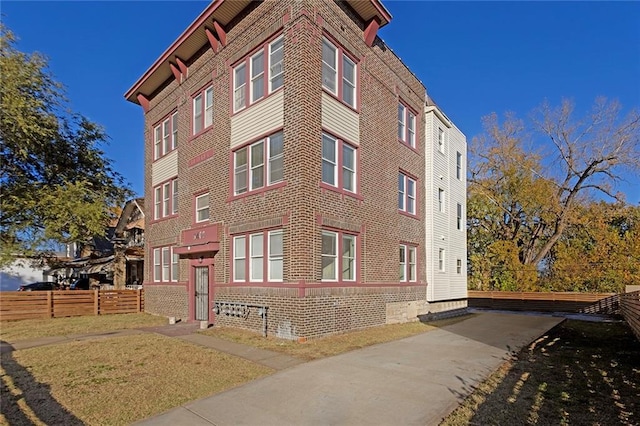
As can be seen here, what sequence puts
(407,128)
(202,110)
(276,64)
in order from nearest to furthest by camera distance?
(276,64) < (202,110) < (407,128)

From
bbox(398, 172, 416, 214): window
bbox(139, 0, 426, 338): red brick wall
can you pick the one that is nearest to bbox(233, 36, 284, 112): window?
bbox(139, 0, 426, 338): red brick wall

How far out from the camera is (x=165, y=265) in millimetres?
18656

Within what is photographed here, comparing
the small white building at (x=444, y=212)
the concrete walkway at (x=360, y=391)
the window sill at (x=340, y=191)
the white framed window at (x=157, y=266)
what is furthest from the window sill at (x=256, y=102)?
the small white building at (x=444, y=212)

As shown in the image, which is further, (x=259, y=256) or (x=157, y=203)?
(x=157, y=203)

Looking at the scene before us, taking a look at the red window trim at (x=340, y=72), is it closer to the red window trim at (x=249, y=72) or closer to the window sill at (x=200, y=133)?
the red window trim at (x=249, y=72)

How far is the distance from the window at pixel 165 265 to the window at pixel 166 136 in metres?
4.81

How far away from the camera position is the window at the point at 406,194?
17203 millimetres

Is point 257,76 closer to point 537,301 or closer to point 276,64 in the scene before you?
point 276,64

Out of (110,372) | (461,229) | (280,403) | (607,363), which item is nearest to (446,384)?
(280,403)

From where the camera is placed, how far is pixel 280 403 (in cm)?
586

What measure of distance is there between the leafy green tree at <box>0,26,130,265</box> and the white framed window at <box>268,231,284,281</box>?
13394mm

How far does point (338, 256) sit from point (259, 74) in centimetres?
670

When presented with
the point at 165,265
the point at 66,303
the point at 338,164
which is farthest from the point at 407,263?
the point at 66,303

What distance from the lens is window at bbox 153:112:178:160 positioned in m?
18.6
